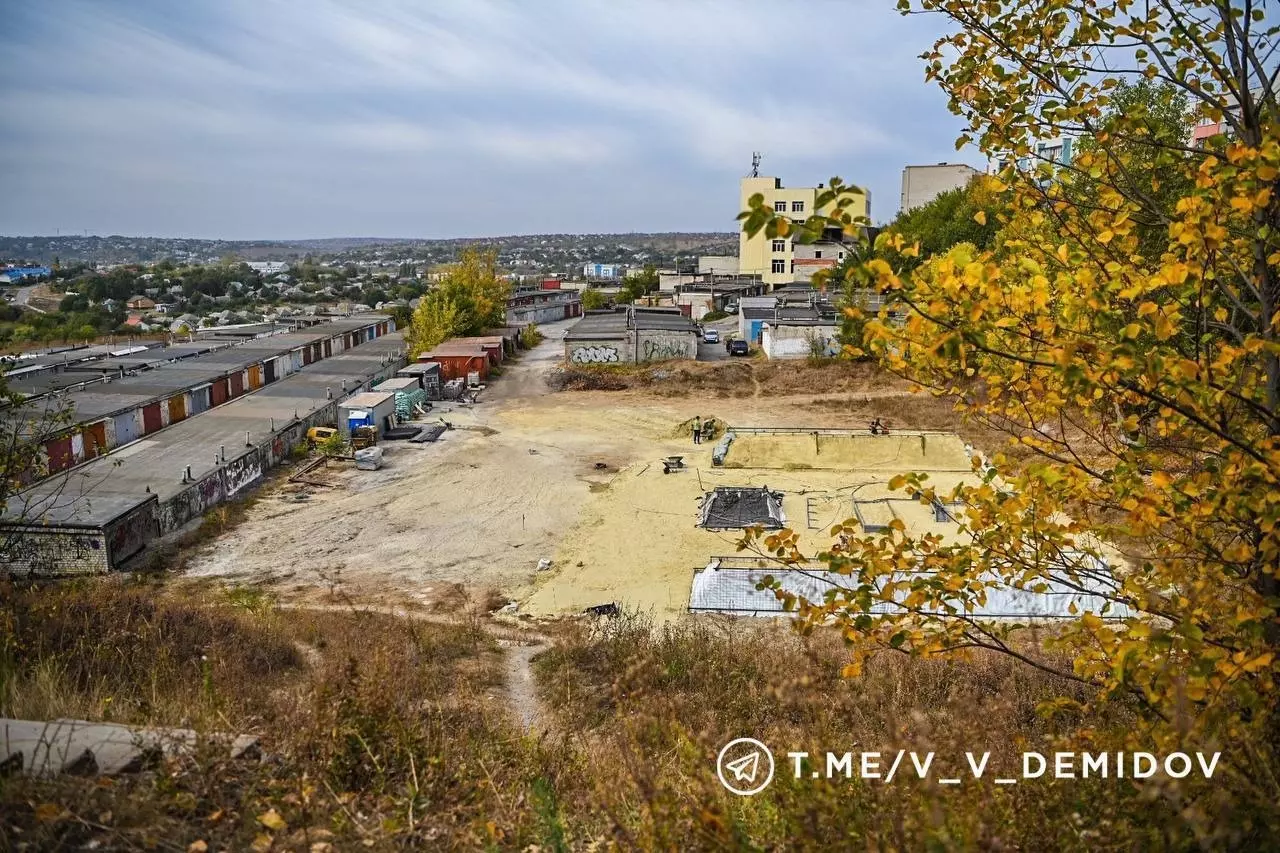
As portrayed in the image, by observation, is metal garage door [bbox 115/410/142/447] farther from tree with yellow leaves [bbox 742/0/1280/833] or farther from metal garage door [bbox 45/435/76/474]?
tree with yellow leaves [bbox 742/0/1280/833]

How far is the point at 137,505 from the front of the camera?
1781 centimetres

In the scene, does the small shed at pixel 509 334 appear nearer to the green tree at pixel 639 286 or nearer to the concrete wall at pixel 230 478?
the green tree at pixel 639 286

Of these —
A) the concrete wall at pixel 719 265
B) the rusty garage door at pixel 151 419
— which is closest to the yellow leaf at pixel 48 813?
the rusty garage door at pixel 151 419

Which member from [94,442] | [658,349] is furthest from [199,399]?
[658,349]

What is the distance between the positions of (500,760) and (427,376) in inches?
1255

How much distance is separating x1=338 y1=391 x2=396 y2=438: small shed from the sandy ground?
1.18 m

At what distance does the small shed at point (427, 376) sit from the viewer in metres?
35.5

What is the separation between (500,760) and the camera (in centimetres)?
538

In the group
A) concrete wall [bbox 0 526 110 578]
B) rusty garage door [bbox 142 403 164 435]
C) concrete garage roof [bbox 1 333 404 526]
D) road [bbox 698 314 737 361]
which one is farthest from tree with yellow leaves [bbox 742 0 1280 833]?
road [bbox 698 314 737 361]

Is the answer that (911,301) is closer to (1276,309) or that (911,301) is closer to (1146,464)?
(1146,464)

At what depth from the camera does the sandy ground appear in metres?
16.7

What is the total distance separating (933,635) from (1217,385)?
1586mm

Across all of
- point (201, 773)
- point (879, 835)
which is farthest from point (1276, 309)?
point (201, 773)

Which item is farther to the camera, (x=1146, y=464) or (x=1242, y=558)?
(x=1146, y=464)
